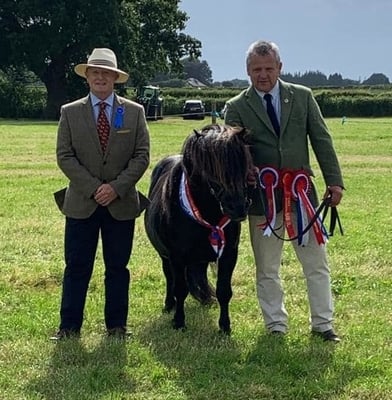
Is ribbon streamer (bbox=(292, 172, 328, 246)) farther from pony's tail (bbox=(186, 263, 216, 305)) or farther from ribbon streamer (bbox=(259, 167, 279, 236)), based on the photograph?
pony's tail (bbox=(186, 263, 216, 305))

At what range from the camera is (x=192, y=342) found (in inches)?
208

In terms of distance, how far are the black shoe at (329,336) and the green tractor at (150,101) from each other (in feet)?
123

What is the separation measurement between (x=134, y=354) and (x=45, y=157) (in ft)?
49.4

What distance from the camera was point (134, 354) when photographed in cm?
500

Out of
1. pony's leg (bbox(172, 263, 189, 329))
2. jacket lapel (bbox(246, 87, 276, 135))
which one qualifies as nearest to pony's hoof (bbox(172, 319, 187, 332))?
pony's leg (bbox(172, 263, 189, 329))

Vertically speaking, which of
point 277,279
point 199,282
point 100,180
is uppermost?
point 100,180

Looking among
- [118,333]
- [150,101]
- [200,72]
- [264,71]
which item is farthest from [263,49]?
[200,72]

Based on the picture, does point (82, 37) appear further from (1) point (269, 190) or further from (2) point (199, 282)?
(1) point (269, 190)

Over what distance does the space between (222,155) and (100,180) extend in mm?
1003

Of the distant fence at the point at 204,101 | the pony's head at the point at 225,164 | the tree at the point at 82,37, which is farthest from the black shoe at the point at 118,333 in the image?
the distant fence at the point at 204,101

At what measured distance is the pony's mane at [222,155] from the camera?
4.78 metres

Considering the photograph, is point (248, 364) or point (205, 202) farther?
point (205, 202)

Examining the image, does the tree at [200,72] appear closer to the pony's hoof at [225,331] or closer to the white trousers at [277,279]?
the white trousers at [277,279]

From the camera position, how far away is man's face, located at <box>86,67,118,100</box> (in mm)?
5125
